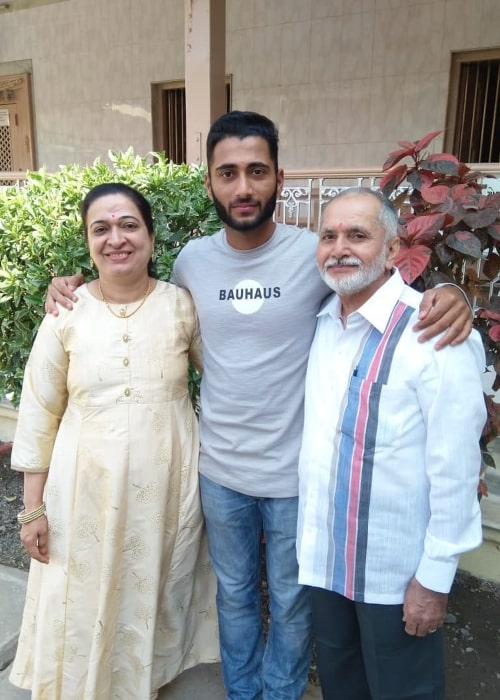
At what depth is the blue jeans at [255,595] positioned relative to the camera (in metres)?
1.90

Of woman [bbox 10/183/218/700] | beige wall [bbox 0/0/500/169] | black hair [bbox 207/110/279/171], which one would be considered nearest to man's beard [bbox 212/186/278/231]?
black hair [bbox 207/110/279/171]

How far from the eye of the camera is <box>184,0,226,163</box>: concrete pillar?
13.6 feet

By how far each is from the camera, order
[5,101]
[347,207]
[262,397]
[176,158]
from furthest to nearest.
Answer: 1. [5,101]
2. [176,158]
3. [262,397]
4. [347,207]

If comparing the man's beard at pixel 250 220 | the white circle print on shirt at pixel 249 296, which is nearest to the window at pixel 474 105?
the man's beard at pixel 250 220

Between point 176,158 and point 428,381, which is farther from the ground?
point 176,158

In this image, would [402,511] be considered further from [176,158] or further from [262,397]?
[176,158]

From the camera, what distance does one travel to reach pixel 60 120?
8.60m

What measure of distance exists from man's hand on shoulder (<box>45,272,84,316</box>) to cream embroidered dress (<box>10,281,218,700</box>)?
0.11ft

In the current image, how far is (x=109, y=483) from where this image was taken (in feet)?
6.00

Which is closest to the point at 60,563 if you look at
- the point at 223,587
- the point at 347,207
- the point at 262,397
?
the point at 223,587

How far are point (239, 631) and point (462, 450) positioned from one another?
45.4 inches

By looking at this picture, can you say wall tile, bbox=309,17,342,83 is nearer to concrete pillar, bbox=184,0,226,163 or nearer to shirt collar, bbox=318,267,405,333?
concrete pillar, bbox=184,0,226,163

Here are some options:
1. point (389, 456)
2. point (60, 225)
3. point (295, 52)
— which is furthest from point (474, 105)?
point (389, 456)

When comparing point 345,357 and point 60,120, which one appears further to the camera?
point 60,120
